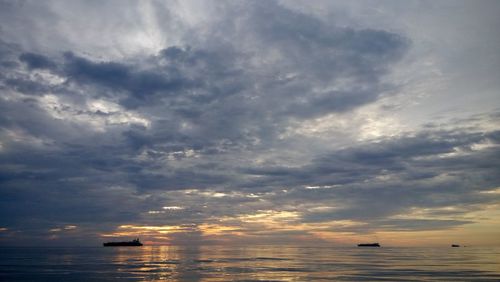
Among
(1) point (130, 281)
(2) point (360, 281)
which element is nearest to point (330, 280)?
(2) point (360, 281)

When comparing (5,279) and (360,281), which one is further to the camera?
(5,279)

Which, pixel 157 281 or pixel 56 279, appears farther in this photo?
pixel 56 279

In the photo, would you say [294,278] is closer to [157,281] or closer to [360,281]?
[360,281]

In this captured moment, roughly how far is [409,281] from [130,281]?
40395mm

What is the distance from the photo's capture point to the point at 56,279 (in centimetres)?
6119

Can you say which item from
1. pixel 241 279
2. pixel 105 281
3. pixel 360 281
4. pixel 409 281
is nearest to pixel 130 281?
pixel 105 281

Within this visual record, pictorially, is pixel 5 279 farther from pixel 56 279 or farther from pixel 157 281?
pixel 157 281

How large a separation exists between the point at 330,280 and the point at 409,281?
11.2 metres

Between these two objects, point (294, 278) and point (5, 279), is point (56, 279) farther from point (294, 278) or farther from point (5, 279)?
point (294, 278)

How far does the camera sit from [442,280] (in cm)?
5803

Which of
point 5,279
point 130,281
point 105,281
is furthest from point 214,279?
point 5,279

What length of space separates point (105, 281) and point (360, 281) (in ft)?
123

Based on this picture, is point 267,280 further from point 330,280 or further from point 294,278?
point 330,280

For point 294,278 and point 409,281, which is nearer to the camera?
point 409,281
